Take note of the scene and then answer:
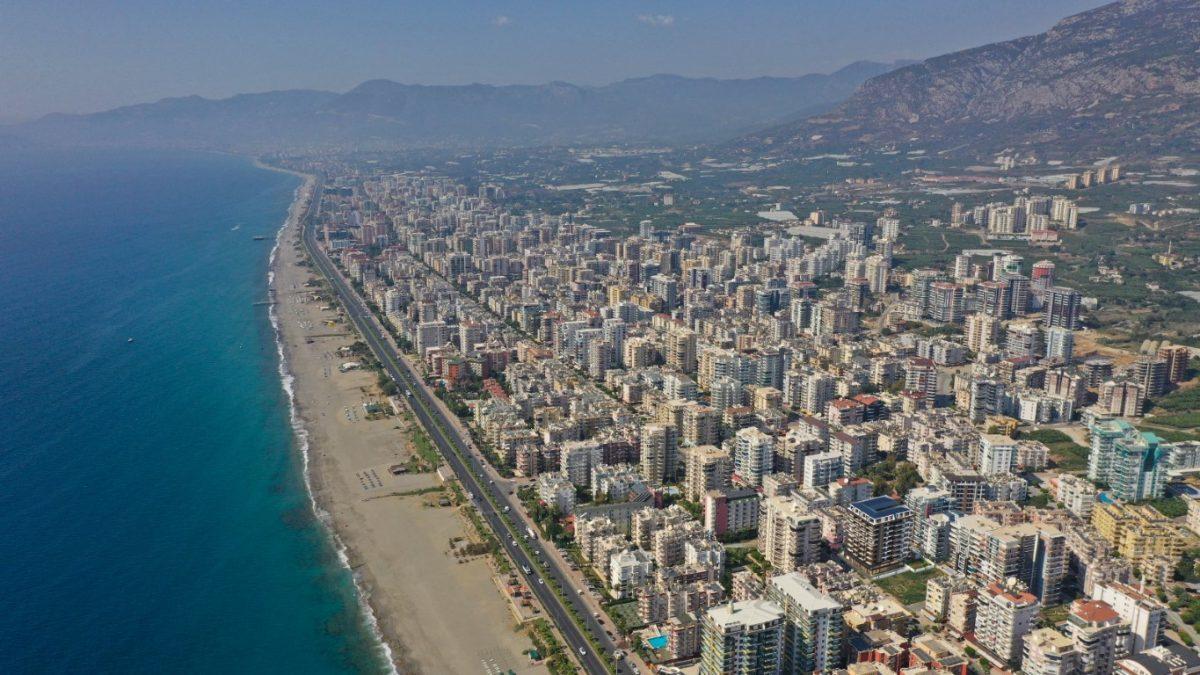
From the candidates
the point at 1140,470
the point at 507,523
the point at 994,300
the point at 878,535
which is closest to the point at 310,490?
the point at 507,523

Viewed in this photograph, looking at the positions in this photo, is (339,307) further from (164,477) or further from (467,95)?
(467,95)

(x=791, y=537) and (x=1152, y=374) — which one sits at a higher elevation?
(x=1152, y=374)

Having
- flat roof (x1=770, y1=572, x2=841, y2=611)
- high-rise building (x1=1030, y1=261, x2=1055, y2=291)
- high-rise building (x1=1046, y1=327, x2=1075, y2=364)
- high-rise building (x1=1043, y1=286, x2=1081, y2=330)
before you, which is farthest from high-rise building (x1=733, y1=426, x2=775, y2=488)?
high-rise building (x1=1030, y1=261, x2=1055, y2=291)

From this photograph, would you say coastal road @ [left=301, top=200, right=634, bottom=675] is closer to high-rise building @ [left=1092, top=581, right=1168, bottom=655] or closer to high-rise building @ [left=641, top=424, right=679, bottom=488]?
high-rise building @ [left=641, top=424, right=679, bottom=488]

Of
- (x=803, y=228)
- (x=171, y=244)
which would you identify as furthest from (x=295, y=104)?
(x=803, y=228)

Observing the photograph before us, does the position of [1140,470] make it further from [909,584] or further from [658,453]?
[658,453]
